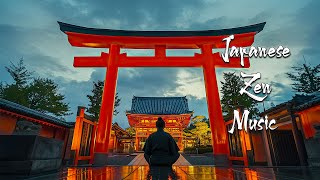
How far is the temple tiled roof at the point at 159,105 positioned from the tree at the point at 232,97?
21.9 ft

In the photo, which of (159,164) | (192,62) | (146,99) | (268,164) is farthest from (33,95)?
(268,164)

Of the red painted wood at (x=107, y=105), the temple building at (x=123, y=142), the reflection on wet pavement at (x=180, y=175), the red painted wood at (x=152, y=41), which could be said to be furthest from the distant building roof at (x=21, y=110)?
the temple building at (x=123, y=142)

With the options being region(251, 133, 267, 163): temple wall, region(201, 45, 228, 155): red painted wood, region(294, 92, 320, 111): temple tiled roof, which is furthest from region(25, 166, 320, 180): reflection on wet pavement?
region(201, 45, 228, 155): red painted wood

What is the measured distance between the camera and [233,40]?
884 cm

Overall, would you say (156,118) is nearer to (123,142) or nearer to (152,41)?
(123,142)

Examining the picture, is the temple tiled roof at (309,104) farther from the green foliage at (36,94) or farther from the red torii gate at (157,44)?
the green foliage at (36,94)

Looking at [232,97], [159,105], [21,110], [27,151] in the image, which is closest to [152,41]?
[21,110]

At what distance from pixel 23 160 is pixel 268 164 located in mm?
7957

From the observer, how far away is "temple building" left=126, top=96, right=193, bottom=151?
769 inches

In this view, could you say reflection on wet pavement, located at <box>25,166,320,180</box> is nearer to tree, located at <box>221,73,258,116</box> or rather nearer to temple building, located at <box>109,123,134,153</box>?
tree, located at <box>221,73,258,116</box>

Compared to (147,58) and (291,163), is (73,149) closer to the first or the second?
(147,58)

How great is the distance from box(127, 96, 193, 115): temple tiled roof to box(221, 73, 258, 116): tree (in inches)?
263

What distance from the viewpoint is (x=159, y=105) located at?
2348 cm

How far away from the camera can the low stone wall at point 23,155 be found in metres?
3.30
